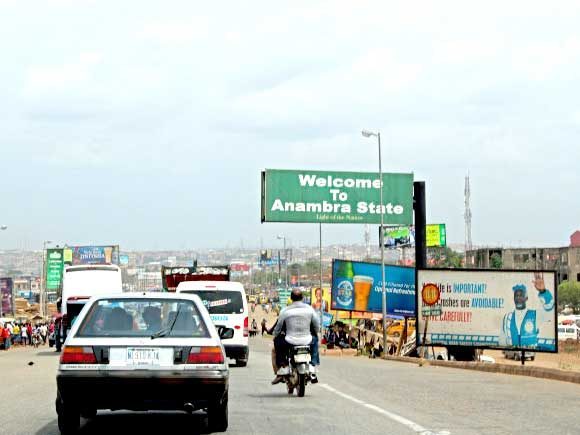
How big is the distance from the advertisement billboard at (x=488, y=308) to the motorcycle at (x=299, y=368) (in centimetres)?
1928

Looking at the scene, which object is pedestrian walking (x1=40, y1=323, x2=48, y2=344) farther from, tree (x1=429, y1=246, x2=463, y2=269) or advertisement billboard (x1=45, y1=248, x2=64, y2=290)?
tree (x1=429, y1=246, x2=463, y2=269)

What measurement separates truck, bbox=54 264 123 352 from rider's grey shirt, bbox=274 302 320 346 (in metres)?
25.9

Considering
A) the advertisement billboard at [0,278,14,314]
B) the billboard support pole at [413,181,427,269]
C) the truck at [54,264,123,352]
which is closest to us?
the billboard support pole at [413,181,427,269]

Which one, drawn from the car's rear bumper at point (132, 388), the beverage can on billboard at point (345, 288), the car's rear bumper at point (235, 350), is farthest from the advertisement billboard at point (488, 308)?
the car's rear bumper at point (132, 388)

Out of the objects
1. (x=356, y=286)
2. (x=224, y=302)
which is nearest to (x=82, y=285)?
(x=224, y=302)

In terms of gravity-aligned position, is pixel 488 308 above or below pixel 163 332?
below

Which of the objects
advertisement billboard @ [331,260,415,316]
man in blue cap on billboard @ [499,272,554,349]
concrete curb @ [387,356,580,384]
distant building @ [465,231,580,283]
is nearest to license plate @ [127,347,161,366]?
concrete curb @ [387,356,580,384]

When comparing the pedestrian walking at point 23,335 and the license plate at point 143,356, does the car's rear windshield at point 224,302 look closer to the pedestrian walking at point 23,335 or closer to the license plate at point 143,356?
the license plate at point 143,356

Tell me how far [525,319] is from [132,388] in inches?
1003

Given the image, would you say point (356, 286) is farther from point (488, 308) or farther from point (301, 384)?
point (301, 384)

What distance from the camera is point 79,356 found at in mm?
9711

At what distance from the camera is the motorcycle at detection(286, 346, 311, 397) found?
48.9 ft

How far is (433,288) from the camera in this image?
113ft

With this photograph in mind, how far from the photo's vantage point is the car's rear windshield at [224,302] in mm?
25141
